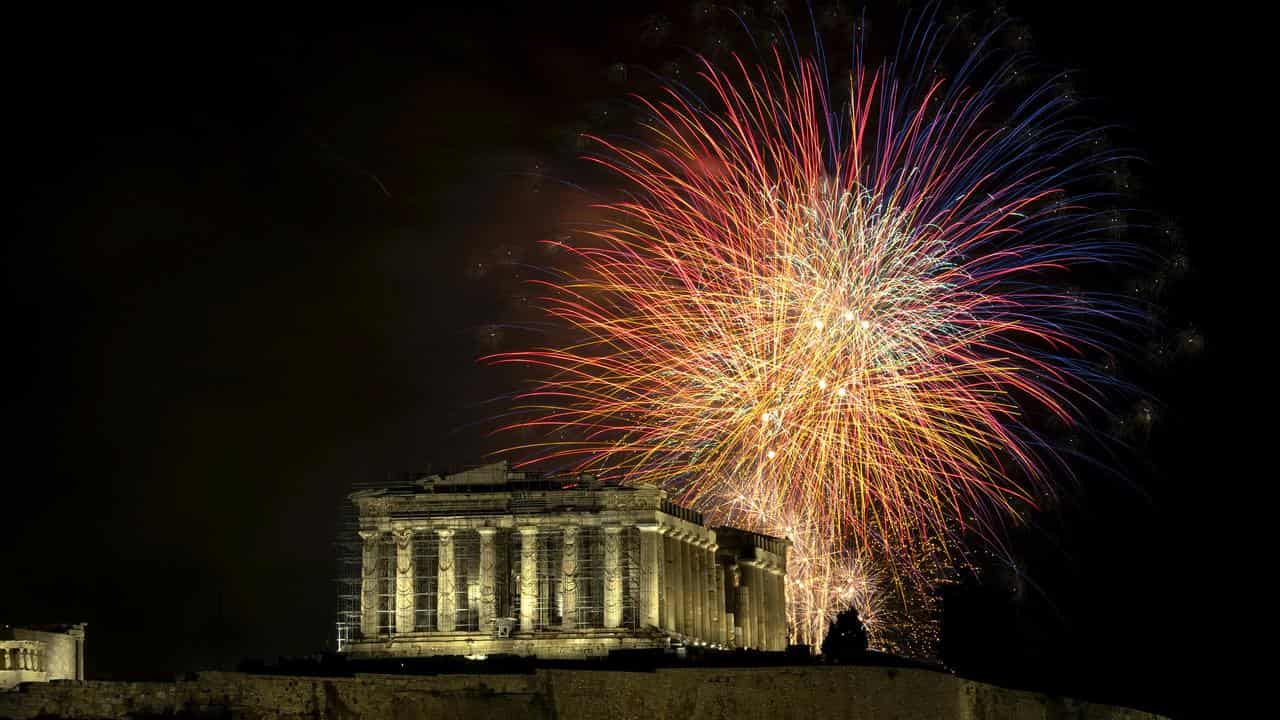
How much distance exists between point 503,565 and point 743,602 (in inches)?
746

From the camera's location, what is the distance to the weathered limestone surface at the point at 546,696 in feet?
215

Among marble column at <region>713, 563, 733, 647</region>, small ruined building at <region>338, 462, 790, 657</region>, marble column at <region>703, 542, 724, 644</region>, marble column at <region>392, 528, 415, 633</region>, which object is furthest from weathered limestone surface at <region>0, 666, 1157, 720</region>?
marble column at <region>713, 563, 733, 647</region>

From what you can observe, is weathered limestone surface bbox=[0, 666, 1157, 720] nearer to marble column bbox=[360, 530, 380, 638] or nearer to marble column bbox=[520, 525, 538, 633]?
marble column bbox=[520, 525, 538, 633]

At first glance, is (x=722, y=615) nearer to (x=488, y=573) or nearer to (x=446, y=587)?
(x=488, y=573)

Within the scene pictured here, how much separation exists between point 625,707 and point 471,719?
5860mm

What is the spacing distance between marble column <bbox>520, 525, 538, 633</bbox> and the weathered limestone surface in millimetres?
20880

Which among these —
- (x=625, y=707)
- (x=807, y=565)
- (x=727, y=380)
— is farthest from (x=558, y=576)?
(x=625, y=707)

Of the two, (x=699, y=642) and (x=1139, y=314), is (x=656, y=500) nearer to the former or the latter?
(x=699, y=642)

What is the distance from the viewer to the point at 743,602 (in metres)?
104

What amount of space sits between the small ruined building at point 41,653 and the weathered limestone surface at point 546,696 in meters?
11.7

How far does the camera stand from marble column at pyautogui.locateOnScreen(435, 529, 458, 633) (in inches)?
3524

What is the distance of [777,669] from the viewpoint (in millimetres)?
65750

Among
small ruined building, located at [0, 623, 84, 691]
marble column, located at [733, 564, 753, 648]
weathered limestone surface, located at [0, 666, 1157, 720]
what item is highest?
marble column, located at [733, 564, 753, 648]

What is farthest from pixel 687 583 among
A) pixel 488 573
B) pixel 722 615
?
pixel 488 573
